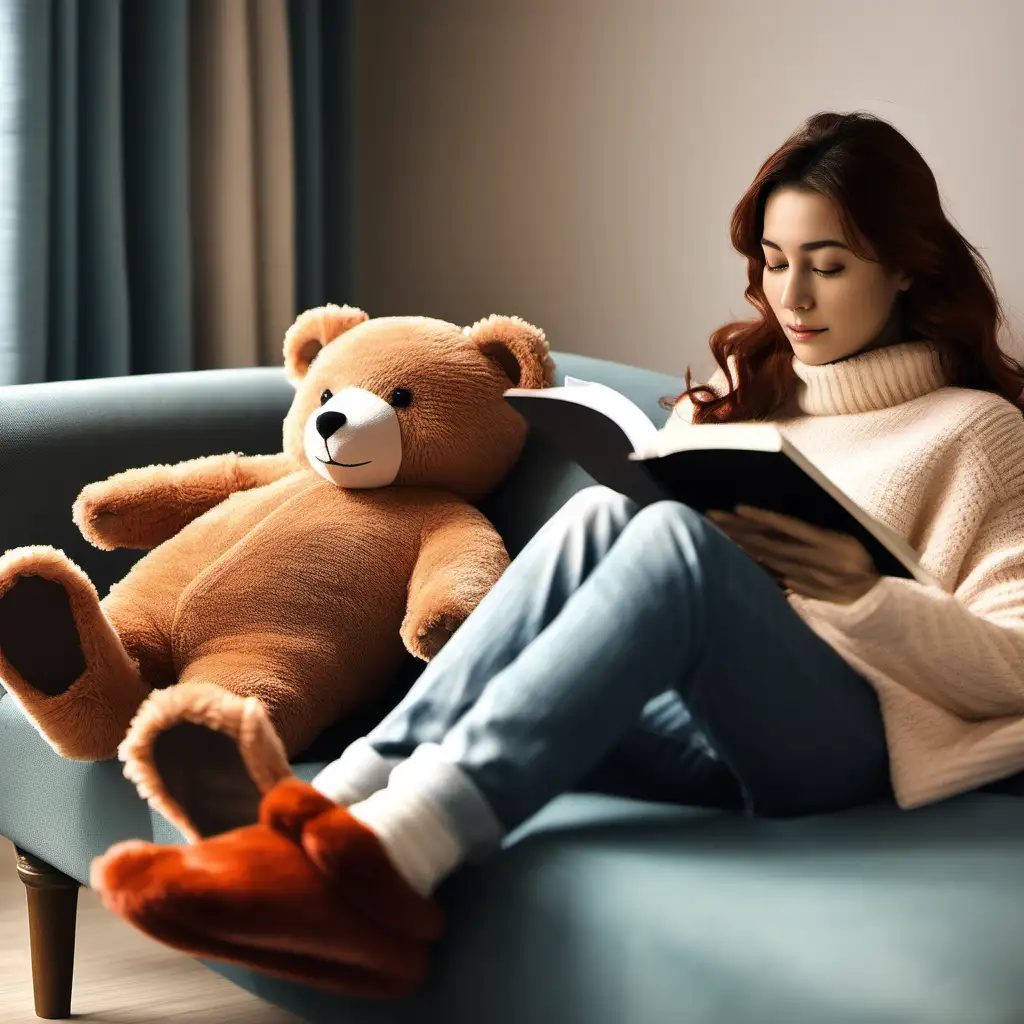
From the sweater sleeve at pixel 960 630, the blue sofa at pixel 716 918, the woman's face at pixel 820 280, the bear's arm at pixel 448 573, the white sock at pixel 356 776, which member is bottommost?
the blue sofa at pixel 716 918

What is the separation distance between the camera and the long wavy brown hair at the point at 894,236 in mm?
1342

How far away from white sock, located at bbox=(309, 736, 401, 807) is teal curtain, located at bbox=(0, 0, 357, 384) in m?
1.33

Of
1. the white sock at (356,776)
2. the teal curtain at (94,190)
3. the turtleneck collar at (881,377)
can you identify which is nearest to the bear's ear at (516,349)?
the turtleneck collar at (881,377)

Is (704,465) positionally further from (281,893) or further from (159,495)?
(159,495)

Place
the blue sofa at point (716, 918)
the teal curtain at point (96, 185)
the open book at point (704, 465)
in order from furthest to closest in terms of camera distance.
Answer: the teal curtain at point (96, 185) → the open book at point (704, 465) → the blue sofa at point (716, 918)

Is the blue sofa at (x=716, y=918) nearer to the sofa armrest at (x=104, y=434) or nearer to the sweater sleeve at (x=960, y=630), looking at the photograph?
the sweater sleeve at (x=960, y=630)

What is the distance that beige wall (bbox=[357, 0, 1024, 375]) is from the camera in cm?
166

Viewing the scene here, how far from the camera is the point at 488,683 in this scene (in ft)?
3.56

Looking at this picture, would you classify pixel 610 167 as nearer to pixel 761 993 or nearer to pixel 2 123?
pixel 2 123

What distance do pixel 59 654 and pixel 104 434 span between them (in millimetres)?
453

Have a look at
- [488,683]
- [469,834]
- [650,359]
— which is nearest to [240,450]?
[650,359]

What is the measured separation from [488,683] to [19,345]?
1.39 m

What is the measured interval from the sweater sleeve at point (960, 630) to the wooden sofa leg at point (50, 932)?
910 millimetres

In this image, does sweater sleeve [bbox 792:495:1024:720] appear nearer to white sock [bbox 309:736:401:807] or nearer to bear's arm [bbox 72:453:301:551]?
white sock [bbox 309:736:401:807]
